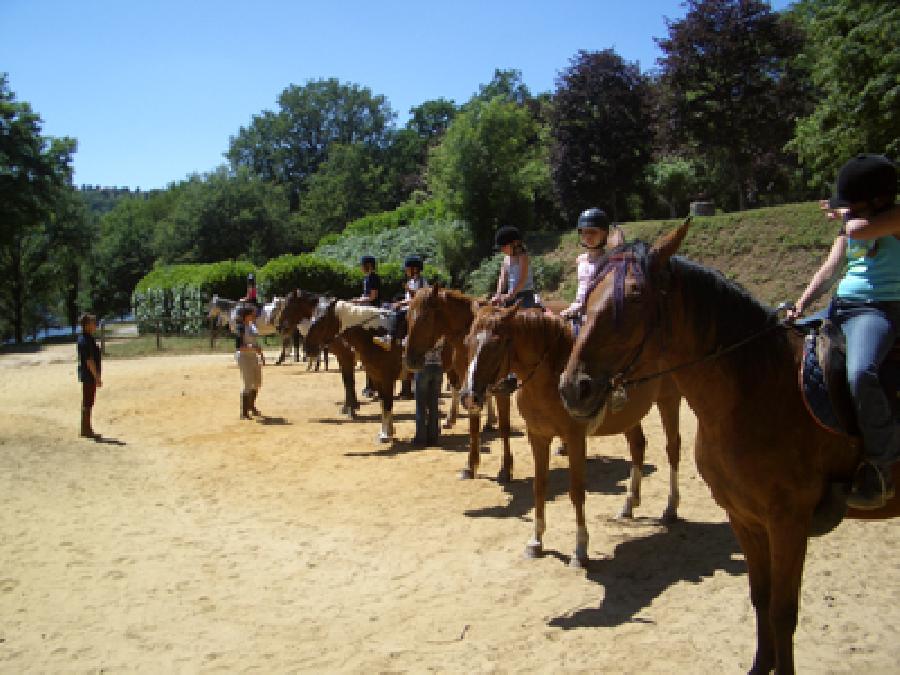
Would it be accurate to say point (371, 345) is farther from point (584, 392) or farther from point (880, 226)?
point (880, 226)

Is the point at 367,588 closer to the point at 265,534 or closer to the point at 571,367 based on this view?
the point at 265,534

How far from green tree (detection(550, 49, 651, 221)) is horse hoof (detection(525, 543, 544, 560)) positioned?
29325 millimetres

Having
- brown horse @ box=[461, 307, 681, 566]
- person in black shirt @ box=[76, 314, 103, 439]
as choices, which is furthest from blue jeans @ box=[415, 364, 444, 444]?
person in black shirt @ box=[76, 314, 103, 439]

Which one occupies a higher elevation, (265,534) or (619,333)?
(619,333)

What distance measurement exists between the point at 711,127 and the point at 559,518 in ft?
87.2

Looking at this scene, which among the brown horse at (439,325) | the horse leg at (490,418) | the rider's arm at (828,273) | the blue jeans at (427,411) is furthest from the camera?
the horse leg at (490,418)

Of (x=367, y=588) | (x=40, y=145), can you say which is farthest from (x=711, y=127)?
(x=40, y=145)

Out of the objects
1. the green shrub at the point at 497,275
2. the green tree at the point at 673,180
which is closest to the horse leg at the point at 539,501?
the green shrub at the point at 497,275

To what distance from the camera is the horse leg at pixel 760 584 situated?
378 centimetres

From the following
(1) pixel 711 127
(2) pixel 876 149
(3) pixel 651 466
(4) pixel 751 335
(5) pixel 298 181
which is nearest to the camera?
(4) pixel 751 335

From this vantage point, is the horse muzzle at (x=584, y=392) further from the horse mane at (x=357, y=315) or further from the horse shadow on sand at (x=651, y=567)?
the horse mane at (x=357, y=315)

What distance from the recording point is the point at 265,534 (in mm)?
7094

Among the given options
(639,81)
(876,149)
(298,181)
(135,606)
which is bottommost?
(135,606)

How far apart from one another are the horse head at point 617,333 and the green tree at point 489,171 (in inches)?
1205
